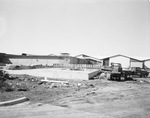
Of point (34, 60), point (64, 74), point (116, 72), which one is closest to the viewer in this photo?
point (116, 72)

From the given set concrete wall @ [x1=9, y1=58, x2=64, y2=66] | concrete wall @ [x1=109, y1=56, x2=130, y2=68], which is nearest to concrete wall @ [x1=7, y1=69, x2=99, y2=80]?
concrete wall @ [x1=9, y1=58, x2=64, y2=66]

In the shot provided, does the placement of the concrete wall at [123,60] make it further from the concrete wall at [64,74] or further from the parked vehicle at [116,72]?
the parked vehicle at [116,72]

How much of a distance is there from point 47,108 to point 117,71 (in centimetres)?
1432

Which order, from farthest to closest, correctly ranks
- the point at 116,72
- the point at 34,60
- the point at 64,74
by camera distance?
the point at 34,60, the point at 64,74, the point at 116,72

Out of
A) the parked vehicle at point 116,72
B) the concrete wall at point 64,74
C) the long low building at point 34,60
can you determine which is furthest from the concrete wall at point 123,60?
the parked vehicle at point 116,72

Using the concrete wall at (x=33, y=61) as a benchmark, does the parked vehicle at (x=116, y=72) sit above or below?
below

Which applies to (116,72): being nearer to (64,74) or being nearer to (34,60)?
(64,74)

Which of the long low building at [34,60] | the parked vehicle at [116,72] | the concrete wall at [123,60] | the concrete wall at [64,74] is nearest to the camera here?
the parked vehicle at [116,72]

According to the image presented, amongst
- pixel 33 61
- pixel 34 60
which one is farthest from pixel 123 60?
→ pixel 33 61

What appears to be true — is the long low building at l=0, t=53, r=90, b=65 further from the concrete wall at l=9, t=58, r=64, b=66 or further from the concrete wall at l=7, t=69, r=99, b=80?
the concrete wall at l=7, t=69, r=99, b=80

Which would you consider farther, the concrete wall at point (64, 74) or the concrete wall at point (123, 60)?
the concrete wall at point (123, 60)

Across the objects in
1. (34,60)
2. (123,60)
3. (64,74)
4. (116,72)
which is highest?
(123,60)

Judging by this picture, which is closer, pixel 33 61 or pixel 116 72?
pixel 116 72

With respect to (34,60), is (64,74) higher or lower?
lower
